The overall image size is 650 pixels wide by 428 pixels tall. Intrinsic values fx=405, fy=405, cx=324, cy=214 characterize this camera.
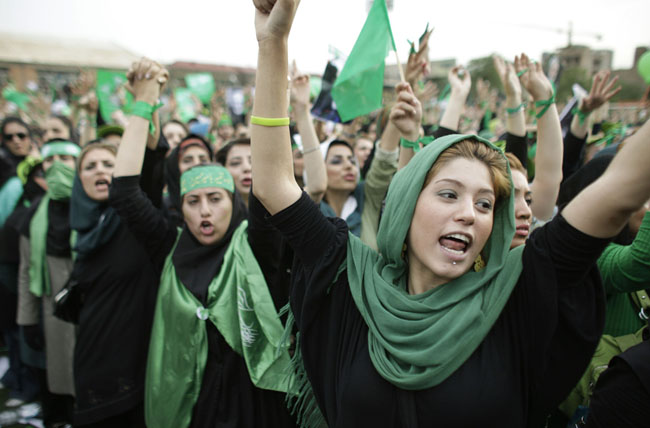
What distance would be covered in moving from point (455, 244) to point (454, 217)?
3.6 inches

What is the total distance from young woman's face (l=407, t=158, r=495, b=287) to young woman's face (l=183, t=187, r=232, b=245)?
134cm

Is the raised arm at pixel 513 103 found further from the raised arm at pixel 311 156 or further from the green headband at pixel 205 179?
the green headband at pixel 205 179

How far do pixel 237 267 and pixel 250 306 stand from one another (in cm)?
22

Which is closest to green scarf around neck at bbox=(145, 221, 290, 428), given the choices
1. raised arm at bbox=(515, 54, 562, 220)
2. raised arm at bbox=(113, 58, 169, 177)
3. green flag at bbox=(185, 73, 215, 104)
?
raised arm at bbox=(113, 58, 169, 177)

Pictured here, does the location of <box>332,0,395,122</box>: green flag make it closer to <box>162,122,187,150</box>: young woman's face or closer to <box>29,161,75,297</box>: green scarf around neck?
<box>29,161,75,297</box>: green scarf around neck

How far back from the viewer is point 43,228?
3289mm

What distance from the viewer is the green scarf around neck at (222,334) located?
80.2 inches

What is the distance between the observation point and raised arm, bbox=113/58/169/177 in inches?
91.4

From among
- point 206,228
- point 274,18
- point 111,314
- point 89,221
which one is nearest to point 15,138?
point 89,221

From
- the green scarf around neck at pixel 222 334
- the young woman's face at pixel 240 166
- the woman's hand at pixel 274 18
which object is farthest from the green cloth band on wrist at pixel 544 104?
the young woman's face at pixel 240 166

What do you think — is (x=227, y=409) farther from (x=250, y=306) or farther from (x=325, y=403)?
(x=325, y=403)

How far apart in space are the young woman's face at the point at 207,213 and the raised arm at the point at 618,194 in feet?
5.91

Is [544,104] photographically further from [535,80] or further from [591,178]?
[591,178]

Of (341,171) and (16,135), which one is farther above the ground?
(341,171)
